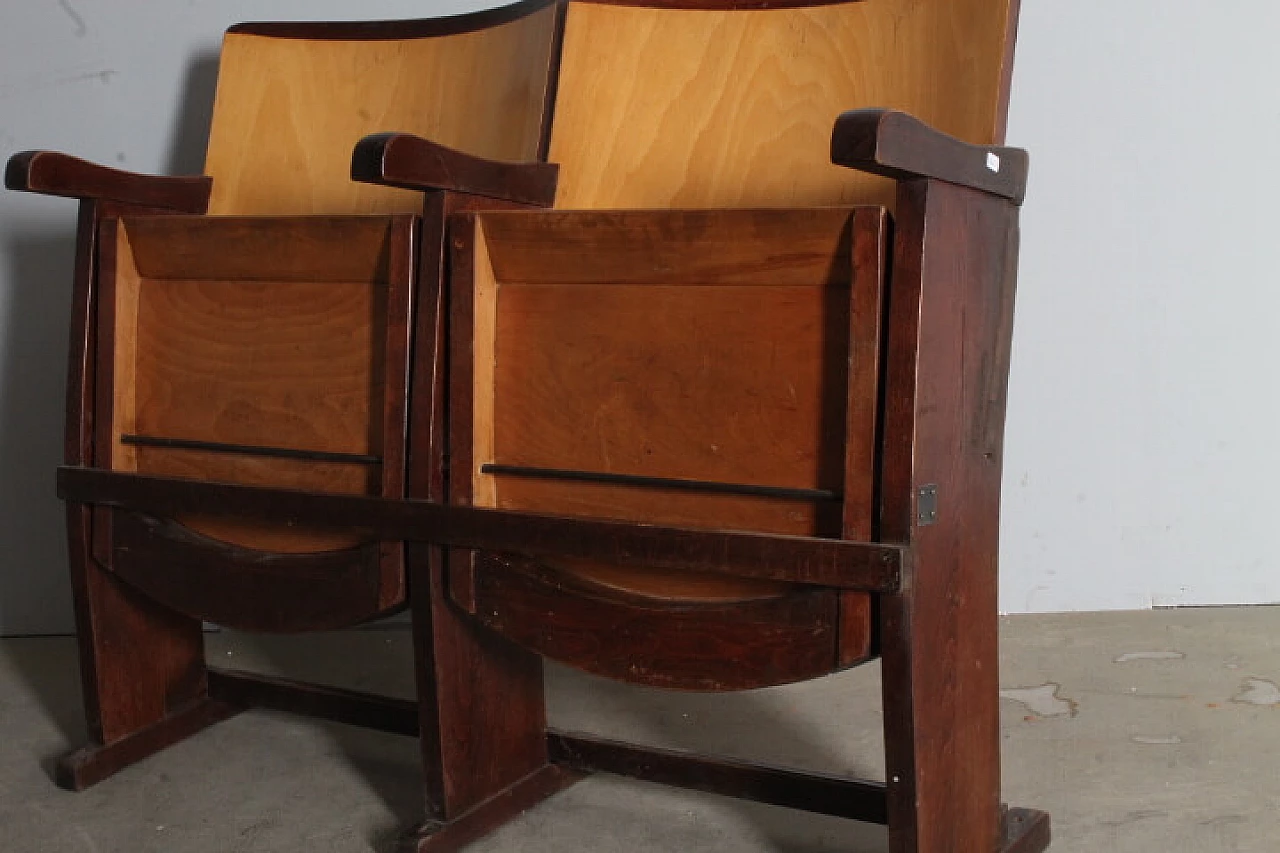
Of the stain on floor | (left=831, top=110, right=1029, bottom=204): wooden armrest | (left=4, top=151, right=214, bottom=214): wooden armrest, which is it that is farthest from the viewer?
the stain on floor

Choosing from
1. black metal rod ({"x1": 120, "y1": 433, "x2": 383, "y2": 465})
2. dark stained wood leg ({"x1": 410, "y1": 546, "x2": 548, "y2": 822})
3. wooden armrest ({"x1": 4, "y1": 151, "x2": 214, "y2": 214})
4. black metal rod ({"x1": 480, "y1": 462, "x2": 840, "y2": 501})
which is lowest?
dark stained wood leg ({"x1": 410, "y1": 546, "x2": 548, "y2": 822})

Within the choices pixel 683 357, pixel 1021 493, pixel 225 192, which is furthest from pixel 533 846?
pixel 1021 493

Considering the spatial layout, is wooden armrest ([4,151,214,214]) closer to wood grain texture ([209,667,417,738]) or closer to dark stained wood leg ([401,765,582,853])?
wood grain texture ([209,667,417,738])

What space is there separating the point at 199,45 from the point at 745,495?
5.72 ft

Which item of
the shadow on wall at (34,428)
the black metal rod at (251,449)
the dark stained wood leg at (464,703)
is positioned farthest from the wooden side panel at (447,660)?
the shadow on wall at (34,428)

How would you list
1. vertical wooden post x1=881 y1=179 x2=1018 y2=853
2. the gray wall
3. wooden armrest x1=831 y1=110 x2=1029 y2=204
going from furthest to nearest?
1. the gray wall
2. vertical wooden post x1=881 y1=179 x2=1018 y2=853
3. wooden armrest x1=831 y1=110 x2=1029 y2=204

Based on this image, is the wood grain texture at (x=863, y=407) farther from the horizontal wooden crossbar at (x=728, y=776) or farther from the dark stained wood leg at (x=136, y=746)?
the dark stained wood leg at (x=136, y=746)

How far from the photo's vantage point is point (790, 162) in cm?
184

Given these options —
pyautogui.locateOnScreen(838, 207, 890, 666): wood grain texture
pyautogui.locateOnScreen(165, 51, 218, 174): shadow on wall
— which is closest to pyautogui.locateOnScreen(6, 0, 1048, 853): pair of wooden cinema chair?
pyautogui.locateOnScreen(838, 207, 890, 666): wood grain texture

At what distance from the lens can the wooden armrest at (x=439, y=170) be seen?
5.35 feet

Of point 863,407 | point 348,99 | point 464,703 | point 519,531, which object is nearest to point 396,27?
point 348,99

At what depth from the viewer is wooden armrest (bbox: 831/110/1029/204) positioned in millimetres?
1327

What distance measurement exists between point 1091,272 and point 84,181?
→ 1829 mm

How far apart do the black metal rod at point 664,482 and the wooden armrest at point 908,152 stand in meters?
0.34
